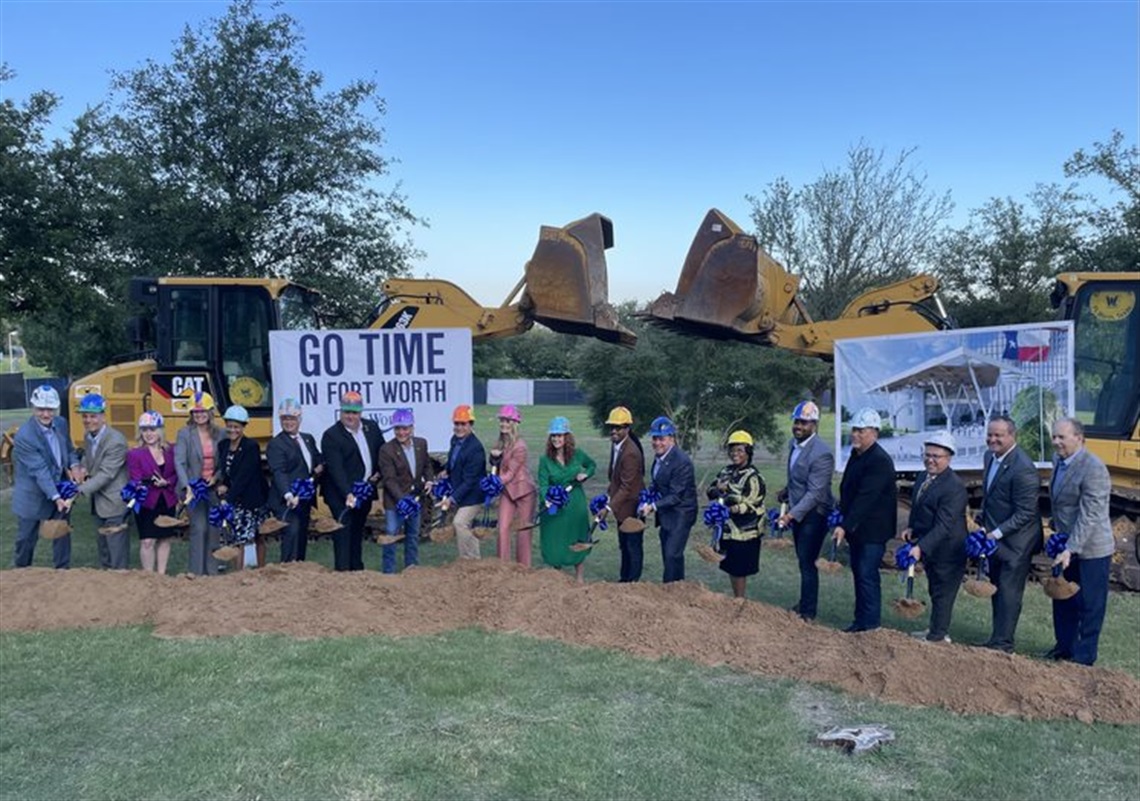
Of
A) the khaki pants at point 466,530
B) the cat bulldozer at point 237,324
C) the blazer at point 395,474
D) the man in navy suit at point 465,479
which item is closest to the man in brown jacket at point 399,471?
the blazer at point 395,474

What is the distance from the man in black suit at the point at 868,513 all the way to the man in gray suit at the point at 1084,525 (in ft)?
4.03

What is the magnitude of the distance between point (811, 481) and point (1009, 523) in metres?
1.59

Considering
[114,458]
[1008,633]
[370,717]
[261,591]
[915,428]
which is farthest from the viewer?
[915,428]

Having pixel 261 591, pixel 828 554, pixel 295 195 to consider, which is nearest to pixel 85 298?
pixel 295 195

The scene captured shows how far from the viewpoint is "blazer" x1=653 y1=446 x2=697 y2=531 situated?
8328 millimetres

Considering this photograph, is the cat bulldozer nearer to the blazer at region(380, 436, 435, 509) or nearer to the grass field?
the blazer at region(380, 436, 435, 509)

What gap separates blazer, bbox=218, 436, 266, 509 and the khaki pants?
1.95m

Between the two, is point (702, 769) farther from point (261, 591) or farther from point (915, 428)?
point (915, 428)

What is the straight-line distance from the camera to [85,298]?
62.8 feet

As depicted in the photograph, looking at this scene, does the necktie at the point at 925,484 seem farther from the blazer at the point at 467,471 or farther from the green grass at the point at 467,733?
the blazer at the point at 467,471

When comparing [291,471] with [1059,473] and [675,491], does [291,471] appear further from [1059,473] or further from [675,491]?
[1059,473]

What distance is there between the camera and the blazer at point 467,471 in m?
8.96

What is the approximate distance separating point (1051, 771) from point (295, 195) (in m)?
17.4

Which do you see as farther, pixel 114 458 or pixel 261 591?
pixel 114 458
